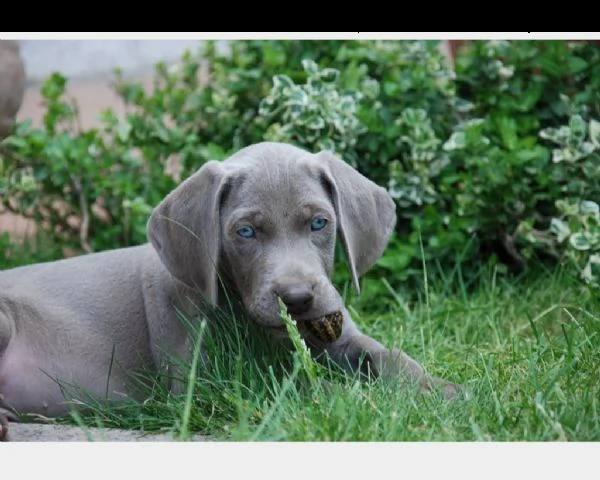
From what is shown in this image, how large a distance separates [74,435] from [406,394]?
135 cm

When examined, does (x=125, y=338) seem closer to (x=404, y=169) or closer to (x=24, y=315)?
(x=24, y=315)

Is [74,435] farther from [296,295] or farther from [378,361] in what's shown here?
[378,361]

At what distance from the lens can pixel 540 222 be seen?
22.4 ft

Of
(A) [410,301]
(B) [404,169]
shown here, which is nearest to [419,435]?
(A) [410,301]

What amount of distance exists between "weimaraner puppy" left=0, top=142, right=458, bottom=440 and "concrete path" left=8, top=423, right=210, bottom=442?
11 cm

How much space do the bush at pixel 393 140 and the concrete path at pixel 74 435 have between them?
2.65m

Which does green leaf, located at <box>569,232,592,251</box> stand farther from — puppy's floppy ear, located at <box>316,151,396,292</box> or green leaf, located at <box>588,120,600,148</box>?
puppy's floppy ear, located at <box>316,151,396,292</box>

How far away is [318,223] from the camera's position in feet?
15.1

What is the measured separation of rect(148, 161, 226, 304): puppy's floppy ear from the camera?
182 inches

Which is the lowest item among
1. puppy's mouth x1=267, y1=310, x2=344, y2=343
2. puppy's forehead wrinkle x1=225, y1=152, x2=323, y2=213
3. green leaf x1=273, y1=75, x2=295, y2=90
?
puppy's mouth x1=267, y1=310, x2=344, y2=343

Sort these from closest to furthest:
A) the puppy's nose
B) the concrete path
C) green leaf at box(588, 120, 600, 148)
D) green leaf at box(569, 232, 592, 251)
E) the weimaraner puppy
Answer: the concrete path
the puppy's nose
the weimaraner puppy
green leaf at box(569, 232, 592, 251)
green leaf at box(588, 120, 600, 148)

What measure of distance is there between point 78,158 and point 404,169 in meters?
2.29

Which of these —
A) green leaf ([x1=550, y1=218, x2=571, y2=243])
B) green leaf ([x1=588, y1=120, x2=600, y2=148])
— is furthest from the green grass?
green leaf ([x1=588, y1=120, x2=600, y2=148])

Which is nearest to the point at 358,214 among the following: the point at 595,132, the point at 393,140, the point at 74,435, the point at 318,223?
the point at 318,223
